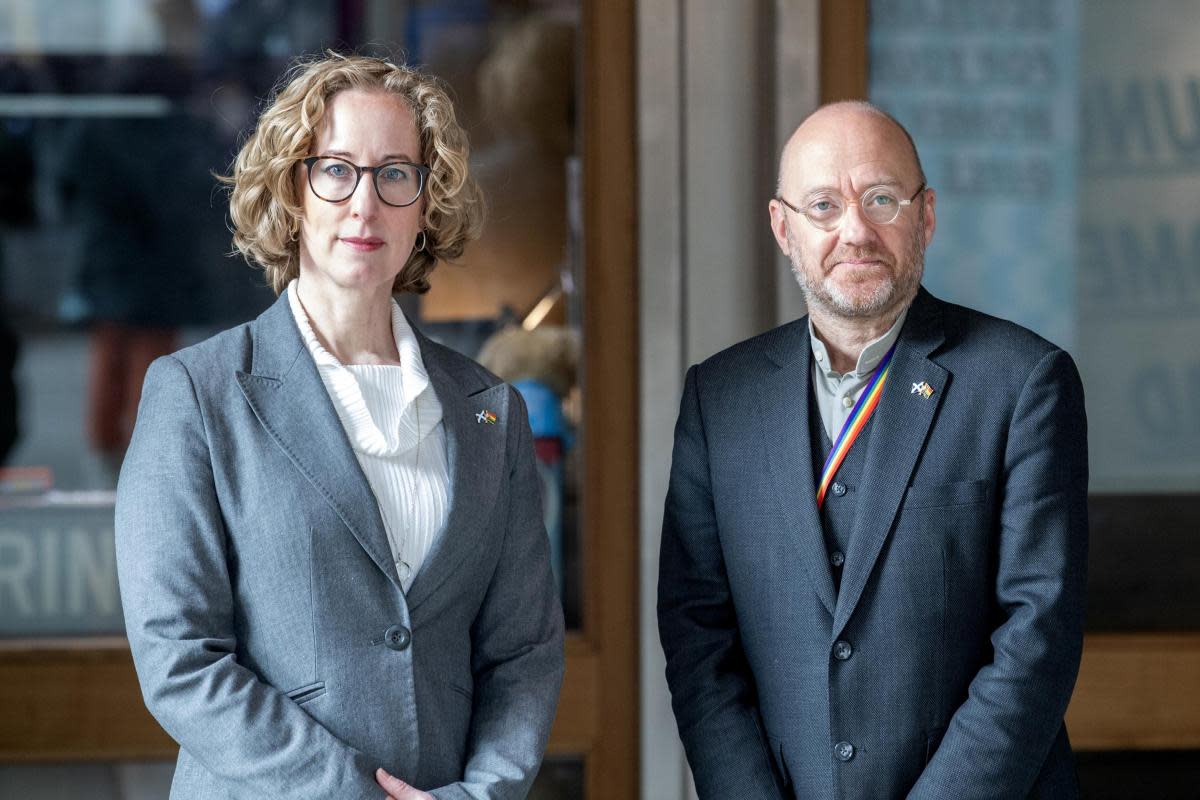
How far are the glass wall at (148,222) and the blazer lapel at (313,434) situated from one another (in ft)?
4.44

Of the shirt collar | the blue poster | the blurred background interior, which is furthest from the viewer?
the blue poster

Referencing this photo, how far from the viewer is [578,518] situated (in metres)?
3.46

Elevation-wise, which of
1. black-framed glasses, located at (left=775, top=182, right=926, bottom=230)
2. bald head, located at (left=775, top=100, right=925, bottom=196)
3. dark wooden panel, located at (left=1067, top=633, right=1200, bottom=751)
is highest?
bald head, located at (left=775, top=100, right=925, bottom=196)

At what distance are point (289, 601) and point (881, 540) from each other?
907 millimetres

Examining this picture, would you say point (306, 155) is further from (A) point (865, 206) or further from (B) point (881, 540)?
(B) point (881, 540)

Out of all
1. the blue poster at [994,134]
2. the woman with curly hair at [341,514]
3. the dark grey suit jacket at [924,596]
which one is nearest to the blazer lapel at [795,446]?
the dark grey suit jacket at [924,596]

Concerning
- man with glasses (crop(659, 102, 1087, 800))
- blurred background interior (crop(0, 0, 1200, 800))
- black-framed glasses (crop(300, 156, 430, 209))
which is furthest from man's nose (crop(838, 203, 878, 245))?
blurred background interior (crop(0, 0, 1200, 800))

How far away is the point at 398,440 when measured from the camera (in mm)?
2082

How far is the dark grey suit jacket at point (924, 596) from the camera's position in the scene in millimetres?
2129

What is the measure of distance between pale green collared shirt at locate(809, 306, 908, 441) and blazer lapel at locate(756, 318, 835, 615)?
0.08ft

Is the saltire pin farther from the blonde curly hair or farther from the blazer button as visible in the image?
the blazer button

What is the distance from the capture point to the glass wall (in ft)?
11.1

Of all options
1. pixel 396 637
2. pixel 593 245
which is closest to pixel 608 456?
pixel 593 245

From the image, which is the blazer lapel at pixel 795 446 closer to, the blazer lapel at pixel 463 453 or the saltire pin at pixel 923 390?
the saltire pin at pixel 923 390
